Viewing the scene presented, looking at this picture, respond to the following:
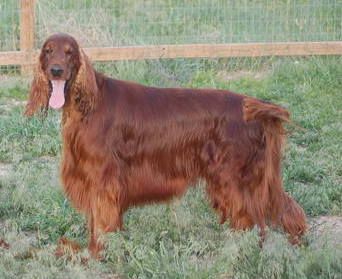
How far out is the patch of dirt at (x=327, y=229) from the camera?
199 inches

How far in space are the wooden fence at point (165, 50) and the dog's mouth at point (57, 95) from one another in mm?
4433

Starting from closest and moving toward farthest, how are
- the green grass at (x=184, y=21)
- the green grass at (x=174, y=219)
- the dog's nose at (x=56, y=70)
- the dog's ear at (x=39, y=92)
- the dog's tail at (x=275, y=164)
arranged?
the green grass at (x=174, y=219) → the dog's nose at (x=56, y=70) → the dog's ear at (x=39, y=92) → the dog's tail at (x=275, y=164) → the green grass at (x=184, y=21)

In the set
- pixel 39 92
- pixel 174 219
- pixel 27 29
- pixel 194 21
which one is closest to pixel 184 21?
pixel 194 21

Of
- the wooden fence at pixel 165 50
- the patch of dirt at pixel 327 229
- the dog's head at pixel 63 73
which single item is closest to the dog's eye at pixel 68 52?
the dog's head at pixel 63 73

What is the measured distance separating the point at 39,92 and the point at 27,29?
177 inches

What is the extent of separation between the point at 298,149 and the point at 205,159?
2.34m

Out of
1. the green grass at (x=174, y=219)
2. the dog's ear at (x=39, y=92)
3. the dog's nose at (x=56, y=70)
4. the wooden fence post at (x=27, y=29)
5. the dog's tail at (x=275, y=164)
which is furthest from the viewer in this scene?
the wooden fence post at (x=27, y=29)

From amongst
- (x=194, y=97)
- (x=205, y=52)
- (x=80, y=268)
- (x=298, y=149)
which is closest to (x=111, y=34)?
(x=205, y=52)

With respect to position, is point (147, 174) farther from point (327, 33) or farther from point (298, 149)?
point (327, 33)

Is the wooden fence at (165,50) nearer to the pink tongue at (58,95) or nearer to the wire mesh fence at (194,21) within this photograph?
the wire mesh fence at (194,21)

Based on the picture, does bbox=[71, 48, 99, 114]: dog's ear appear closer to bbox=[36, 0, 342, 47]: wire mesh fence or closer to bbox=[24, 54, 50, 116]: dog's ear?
bbox=[24, 54, 50, 116]: dog's ear

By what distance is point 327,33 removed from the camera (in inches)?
387

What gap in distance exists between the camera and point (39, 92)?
16.1 feet

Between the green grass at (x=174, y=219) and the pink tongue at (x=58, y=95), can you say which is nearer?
the green grass at (x=174, y=219)
